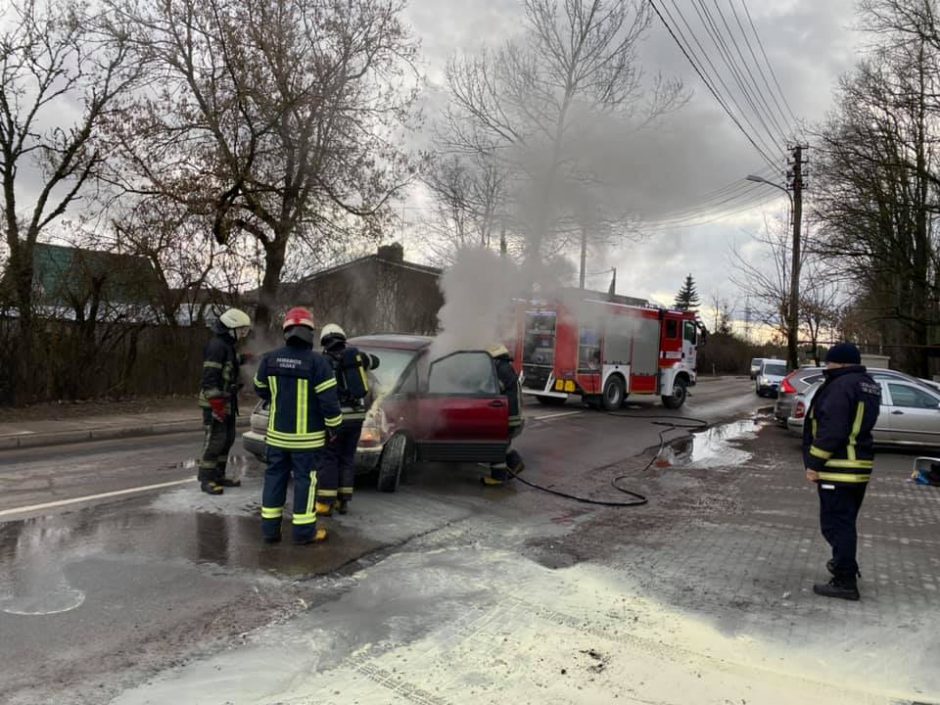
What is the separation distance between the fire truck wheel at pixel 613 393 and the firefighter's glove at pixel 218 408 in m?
12.6

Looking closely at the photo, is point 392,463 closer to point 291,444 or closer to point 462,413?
point 462,413

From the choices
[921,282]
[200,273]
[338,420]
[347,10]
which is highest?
[347,10]

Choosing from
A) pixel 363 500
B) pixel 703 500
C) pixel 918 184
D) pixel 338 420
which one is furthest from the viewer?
pixel 918 184

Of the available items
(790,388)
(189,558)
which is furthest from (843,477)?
(790,388)

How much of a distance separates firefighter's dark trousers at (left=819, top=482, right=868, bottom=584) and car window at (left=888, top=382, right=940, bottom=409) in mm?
9280

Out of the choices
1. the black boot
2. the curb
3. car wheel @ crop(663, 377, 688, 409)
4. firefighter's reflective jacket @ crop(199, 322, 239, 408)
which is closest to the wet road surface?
firefighter's reflective jacket @ crop(199, 322, 239, 408)

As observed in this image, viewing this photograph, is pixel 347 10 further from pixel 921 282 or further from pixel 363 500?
pixel 921 282

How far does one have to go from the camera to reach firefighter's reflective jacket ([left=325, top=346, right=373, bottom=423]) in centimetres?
636

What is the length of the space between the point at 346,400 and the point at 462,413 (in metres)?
1.76

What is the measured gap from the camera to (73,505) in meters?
6.31

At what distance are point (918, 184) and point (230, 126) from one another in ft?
70.1

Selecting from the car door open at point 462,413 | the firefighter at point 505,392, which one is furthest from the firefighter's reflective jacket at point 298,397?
the firefighter at point 505,392

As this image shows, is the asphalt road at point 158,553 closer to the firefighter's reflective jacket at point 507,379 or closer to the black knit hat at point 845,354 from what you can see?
the firefighter's reflective jacket at point 507,379

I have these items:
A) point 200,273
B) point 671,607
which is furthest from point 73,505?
point 200,273
